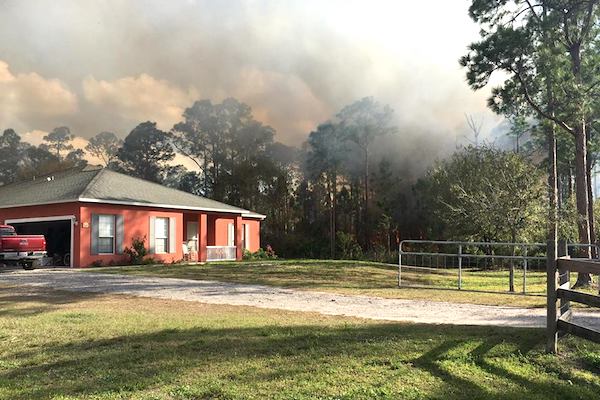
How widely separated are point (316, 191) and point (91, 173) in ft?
69.2

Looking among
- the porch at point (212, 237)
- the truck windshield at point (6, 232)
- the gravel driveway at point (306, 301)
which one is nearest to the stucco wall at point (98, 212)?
the porch at point (212, 237)

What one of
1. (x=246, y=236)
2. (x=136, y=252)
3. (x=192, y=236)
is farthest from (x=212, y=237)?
(x=136, y=252)

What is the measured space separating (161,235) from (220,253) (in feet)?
13.0

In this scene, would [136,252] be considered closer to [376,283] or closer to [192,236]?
[192,236]

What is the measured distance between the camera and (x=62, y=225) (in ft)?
73.8

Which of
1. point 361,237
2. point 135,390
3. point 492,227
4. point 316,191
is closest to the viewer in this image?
point 135,390

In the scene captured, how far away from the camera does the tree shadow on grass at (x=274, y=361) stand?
176 inches

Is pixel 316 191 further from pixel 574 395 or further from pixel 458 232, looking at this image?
pixel 574 395

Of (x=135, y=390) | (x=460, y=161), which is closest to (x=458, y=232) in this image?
(x=460, y=161)

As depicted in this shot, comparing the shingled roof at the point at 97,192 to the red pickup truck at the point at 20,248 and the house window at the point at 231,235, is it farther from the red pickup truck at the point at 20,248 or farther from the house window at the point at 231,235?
the red pickup truck at the point at 20,248

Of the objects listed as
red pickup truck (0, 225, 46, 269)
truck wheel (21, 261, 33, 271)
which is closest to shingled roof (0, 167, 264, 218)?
red pickup truck (0, 225, 46, 269)

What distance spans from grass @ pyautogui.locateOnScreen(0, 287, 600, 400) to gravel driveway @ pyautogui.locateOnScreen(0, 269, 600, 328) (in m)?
1.04

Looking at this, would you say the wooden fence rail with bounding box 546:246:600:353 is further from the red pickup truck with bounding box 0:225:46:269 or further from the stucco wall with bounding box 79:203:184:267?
the stucco wall with bounding box 79:203:184:267

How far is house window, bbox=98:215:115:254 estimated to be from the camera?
21.0 meters
